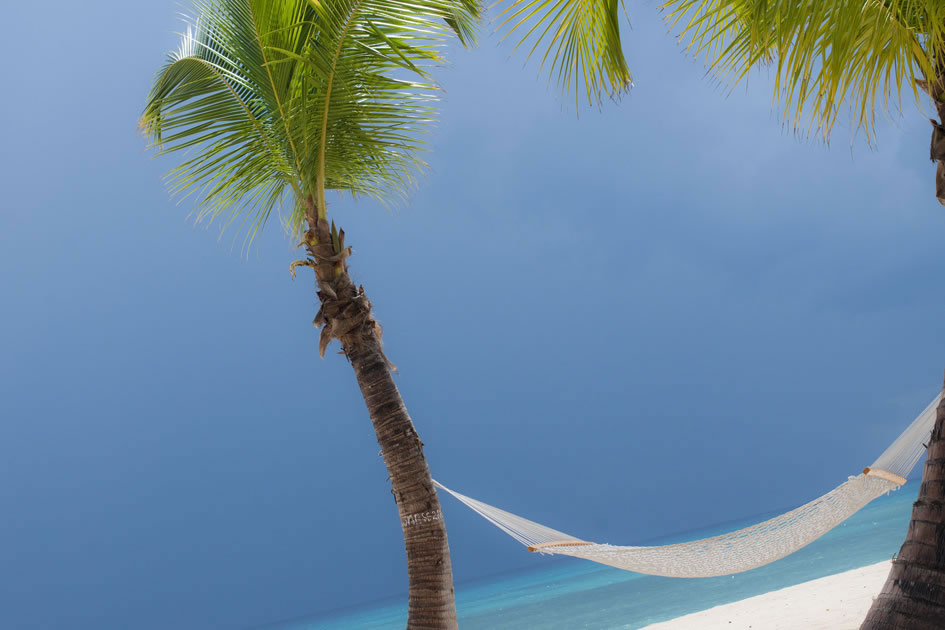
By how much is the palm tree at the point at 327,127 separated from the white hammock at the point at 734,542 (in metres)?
0.37

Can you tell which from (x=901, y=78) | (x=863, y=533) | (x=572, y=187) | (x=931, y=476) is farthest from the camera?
(x=572, y=187)

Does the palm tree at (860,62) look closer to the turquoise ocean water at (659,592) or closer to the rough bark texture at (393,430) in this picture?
the rough bark texture at (393,430)

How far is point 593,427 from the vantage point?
38.3 metres

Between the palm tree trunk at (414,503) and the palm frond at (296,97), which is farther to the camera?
the palm frond at (296,97)

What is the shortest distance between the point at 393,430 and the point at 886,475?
1.83 metres

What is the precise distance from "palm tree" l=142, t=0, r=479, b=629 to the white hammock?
37cm

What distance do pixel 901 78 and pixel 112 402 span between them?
110ft

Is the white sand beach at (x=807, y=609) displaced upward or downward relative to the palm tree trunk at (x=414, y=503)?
downward

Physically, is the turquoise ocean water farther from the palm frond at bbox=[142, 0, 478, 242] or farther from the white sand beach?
the palm frond at bbox=[142, 0, 478, 242]

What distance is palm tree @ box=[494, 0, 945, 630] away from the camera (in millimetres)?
1448

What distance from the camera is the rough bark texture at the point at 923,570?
1.40m

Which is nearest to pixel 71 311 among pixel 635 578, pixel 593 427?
pixel 593 427

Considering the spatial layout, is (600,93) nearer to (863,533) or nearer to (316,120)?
(316,120)

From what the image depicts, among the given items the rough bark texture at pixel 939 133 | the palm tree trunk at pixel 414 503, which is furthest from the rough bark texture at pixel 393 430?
the rough bark texture at pixel 939 133
